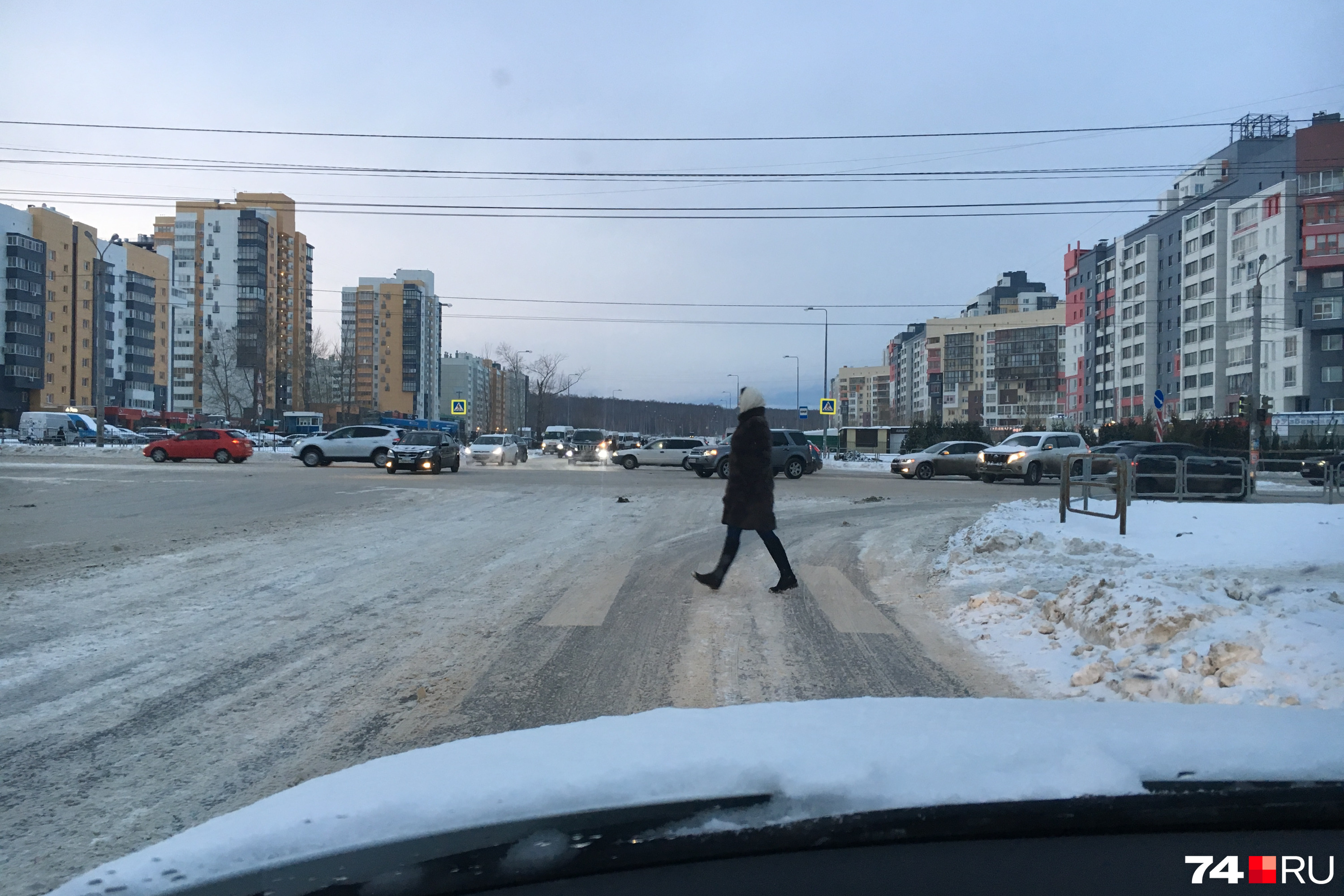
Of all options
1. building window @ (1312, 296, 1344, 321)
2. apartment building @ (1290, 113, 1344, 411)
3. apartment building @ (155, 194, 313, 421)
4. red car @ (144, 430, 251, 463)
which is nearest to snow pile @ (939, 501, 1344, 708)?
red car @ (144, 430, 251, 463)

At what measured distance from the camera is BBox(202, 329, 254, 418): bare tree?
9788 centimetres

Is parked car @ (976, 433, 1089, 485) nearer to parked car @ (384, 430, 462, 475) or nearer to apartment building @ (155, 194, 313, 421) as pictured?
parked car @ (384, 430, 462, 475)

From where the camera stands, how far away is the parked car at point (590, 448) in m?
46.8

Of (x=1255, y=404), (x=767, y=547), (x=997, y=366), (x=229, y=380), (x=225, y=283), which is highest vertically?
(x=225, y=283)

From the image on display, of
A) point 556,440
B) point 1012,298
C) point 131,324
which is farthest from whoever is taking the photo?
point 1012,298

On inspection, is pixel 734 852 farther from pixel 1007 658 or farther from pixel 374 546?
pixel 374 546

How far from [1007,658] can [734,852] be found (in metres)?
5.02

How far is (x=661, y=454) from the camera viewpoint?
3878 cm

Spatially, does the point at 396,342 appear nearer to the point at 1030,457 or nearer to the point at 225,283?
the point at 225,283

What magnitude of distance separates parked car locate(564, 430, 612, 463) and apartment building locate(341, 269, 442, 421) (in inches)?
4252

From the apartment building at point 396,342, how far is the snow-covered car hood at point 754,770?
15626 cm

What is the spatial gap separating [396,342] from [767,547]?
165850 mm

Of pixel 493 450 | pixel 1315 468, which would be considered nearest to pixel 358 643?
pixel 1315 468

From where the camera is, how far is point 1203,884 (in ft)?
4.80
